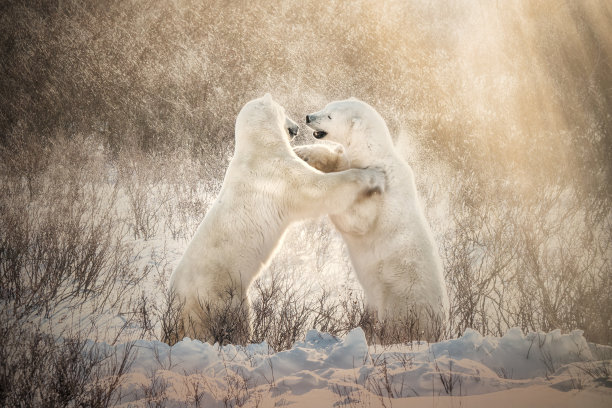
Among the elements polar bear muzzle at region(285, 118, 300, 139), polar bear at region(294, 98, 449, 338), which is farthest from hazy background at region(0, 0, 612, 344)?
polar bear muzzle at region(285, 118, 300, 139)

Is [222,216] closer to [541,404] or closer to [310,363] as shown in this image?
[310,363]

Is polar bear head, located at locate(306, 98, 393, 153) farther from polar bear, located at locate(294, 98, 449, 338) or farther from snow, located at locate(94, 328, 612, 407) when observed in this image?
snow, located at locate(94, 328, 612, 407)

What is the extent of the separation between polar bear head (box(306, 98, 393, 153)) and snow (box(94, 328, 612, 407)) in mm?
1654

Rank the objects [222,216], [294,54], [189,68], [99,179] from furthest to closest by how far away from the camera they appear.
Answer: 1. [294,54]
2. [189,68]
3. [99,179]
4. [222,216]

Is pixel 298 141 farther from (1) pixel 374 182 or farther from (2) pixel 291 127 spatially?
(1) pixel 374 182

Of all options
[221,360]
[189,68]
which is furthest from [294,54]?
[221,360]

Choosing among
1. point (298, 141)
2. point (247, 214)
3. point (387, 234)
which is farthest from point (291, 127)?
point (298, 141)

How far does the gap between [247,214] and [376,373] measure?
4.61 ft

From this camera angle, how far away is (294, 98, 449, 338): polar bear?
125 inches

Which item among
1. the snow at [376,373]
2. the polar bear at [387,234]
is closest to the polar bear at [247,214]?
the polar bear at [387,234]

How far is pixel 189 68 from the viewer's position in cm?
871

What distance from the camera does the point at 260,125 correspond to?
140 inches

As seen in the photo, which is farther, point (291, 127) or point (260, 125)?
point (291, 127)

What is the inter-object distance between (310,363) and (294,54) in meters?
7.96
